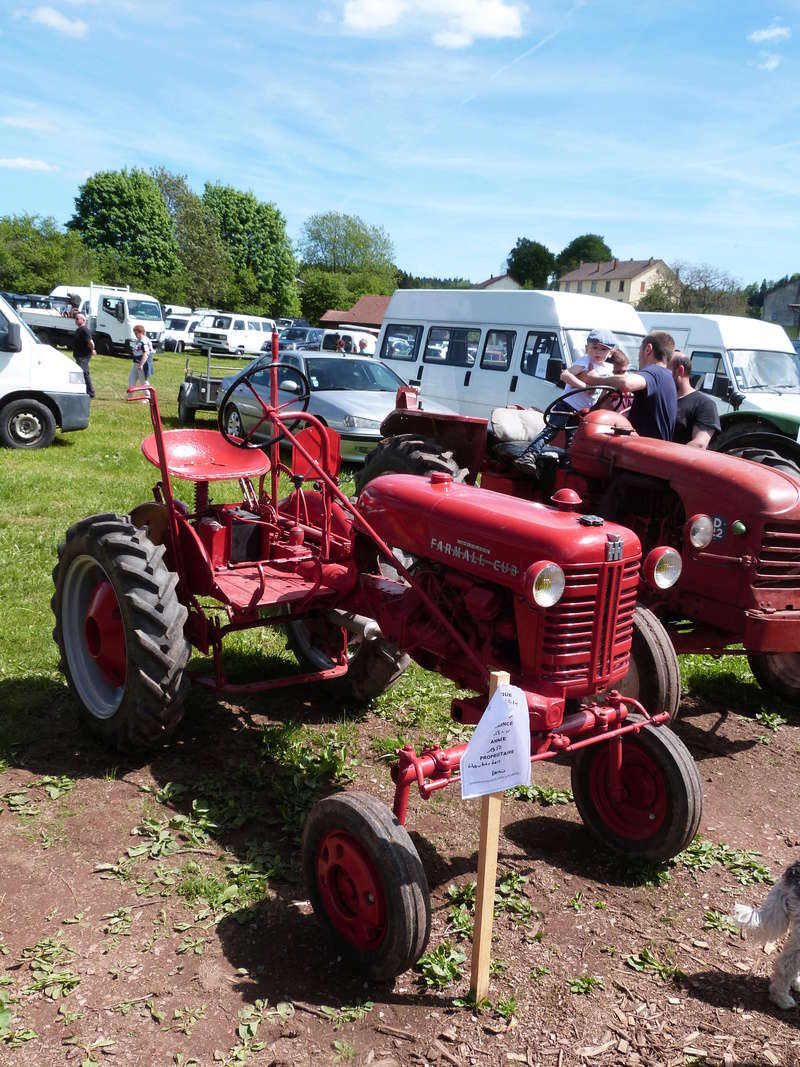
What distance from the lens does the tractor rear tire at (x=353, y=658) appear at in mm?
4191

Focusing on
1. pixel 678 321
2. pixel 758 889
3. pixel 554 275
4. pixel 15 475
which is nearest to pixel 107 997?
pixel 758 889

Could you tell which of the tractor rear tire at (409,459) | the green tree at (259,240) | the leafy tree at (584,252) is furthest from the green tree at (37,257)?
the leafy tree at (584,252)

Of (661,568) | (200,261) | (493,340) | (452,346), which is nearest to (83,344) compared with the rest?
(452,346)

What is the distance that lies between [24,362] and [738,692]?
951cm

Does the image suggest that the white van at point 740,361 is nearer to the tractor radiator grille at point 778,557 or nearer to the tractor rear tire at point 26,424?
the tractor radiator grille at point 778,557

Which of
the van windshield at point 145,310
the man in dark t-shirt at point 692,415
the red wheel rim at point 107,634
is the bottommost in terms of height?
the red wheel rim at point 107,634

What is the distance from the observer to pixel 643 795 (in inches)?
135

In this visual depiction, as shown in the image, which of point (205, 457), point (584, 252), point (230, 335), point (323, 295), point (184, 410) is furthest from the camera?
point (584, 252)

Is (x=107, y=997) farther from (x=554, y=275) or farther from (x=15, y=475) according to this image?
(x=554, y=275)

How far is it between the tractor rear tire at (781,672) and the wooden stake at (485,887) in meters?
3.35

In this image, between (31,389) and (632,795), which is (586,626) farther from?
(31,389)

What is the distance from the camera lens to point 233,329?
109ft

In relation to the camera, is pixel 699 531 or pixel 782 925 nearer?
pixel 782 925

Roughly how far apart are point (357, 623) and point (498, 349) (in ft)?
30.2
